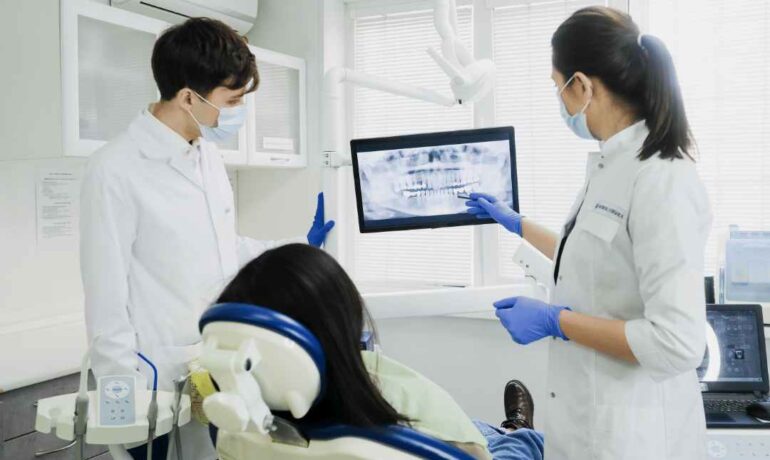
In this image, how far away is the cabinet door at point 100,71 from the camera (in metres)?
1.94

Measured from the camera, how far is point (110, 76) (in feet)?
7.00

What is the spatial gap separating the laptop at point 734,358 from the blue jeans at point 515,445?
53 centimetres

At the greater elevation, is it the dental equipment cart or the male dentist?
the male dentist

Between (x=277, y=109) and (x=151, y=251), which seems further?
(x=277, y=109)

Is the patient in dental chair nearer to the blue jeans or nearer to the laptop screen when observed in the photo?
the blue jeans

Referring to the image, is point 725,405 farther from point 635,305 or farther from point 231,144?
point 231,144

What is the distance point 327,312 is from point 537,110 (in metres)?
2.19

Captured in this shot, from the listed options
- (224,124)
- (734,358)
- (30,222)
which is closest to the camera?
(224,124)

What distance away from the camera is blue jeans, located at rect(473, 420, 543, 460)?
1.59 metres

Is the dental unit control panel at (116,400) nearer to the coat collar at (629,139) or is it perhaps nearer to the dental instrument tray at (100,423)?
the dental instrument tray at (100,423)

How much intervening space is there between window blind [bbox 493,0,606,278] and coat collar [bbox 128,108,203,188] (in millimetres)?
1605

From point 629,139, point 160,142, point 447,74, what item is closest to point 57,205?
point 160,142

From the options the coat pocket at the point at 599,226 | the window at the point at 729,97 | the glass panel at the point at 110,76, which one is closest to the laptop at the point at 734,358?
the window at the point at 729,97

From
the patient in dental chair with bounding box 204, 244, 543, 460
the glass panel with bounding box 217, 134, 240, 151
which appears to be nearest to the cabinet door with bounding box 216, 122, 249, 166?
the glass panel with bounding box 217, 134, 240, 151
